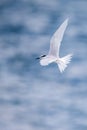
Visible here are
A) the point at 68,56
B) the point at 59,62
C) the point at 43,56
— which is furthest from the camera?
the point at 43,56

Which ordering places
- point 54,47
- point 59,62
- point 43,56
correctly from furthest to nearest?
point 54,47
point 43,56
point 59,62

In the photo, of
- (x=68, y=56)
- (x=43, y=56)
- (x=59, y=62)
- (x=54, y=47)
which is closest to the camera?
(x=68, y=56)

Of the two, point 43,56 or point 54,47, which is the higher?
point 54,47

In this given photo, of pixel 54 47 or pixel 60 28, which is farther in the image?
pixel 54 47

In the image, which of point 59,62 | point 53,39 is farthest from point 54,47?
point 59,62

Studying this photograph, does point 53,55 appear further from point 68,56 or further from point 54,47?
point 68,56

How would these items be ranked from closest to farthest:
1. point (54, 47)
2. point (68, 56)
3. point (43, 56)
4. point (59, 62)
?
point (68, 56)
point (59, 62)
point (43, 56)
point (54, 47)

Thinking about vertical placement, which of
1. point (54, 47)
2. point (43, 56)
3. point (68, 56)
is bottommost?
point (68, 56)

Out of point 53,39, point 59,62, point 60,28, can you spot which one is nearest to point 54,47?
point 53,39

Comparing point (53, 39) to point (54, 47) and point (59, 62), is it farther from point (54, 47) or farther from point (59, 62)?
point (59, 62)
